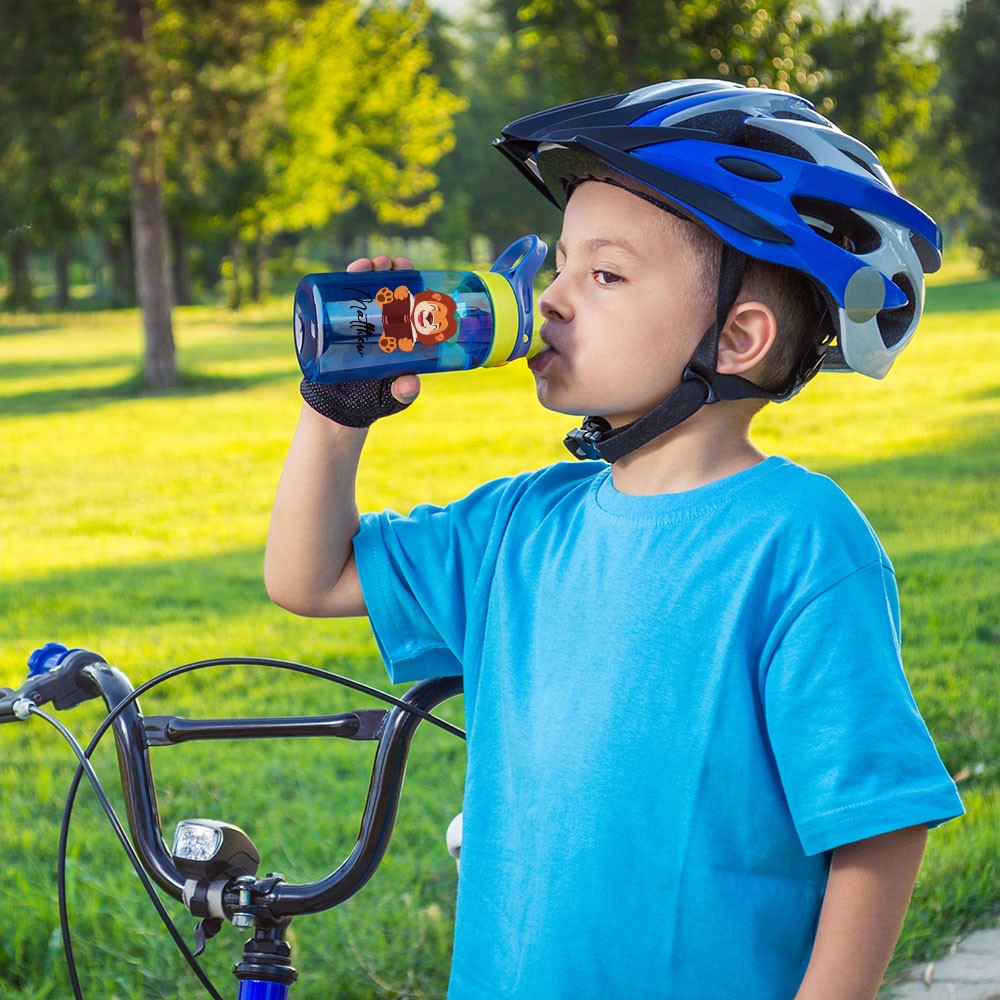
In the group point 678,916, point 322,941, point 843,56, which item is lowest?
point 322,941

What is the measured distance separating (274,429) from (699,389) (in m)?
14.2

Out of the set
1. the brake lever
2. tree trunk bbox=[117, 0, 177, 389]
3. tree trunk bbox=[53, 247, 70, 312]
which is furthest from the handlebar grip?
tree trunk bbox=[53, 247, 70, 312]

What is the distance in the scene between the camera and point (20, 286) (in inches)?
1784

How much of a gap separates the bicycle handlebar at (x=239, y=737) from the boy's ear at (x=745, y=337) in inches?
25.0

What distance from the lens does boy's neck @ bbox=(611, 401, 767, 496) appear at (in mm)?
1930

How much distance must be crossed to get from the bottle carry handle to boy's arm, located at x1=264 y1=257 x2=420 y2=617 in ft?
0.49

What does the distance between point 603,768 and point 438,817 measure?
9.55ft

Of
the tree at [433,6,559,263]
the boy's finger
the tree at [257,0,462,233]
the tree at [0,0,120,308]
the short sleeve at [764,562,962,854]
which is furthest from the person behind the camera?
the tree at [433,6,559,263]

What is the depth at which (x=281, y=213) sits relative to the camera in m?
42.8

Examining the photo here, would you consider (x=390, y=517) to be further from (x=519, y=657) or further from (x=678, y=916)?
(x=678, y=916)

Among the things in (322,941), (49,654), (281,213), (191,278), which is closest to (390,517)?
(49,654)

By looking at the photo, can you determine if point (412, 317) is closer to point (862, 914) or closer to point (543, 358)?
point (543, 358)

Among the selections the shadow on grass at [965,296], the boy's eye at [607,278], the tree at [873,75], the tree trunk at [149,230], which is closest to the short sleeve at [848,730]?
the boy's eye at [607,278]

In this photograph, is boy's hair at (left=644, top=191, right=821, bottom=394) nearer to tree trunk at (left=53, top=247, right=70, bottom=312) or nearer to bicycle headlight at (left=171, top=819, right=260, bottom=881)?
bicycle headlight at (left=171, top=819, right=260, bottom=881)
